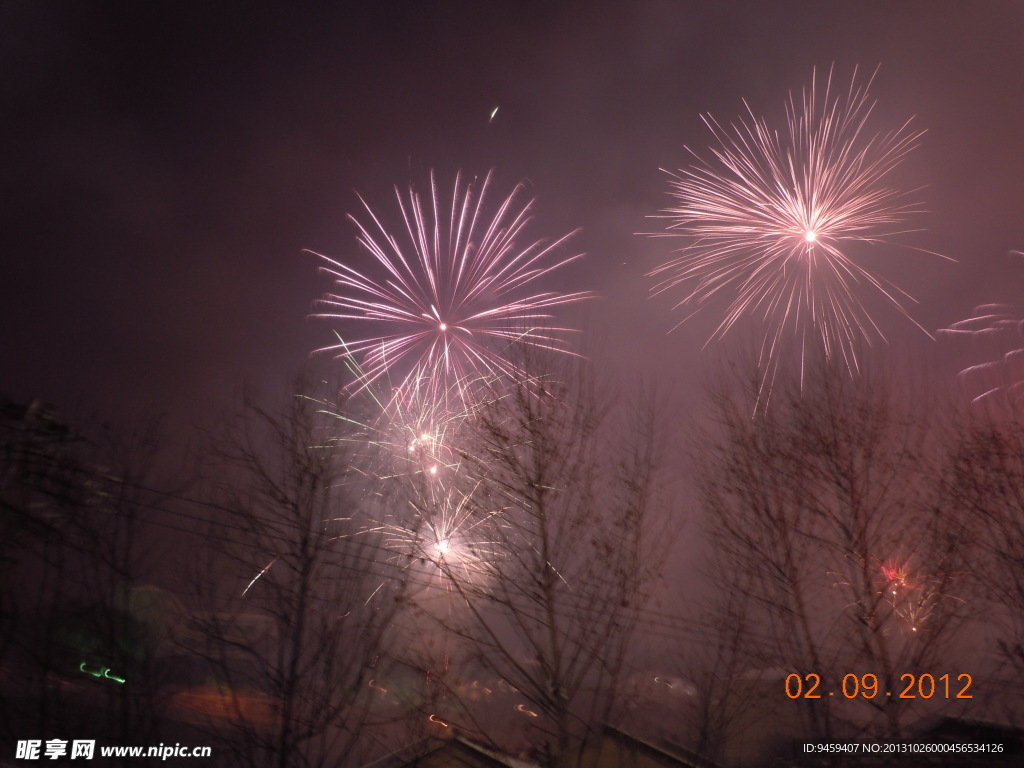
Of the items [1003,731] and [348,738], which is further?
[1003,731]

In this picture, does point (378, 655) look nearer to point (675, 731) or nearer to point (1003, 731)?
point (675, 731)

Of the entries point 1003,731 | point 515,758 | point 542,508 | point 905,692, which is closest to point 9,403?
point 542,508

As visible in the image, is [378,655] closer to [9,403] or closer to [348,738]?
[348,738]

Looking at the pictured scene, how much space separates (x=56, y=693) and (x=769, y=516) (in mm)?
13458

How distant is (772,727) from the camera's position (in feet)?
67.5

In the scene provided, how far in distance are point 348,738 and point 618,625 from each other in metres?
4.77

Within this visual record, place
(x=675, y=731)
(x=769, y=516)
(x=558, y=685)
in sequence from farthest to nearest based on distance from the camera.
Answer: (x=675, y=731) < (x=769, y=516) < (x=558, y=685)

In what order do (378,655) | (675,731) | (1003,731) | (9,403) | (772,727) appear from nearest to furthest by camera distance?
(9,403), (378,655), (1003,731), (675,731), (772,727)

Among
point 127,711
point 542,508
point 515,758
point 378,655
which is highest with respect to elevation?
point 542,508

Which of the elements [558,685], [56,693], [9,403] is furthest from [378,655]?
[9,403]

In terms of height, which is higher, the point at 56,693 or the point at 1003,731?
the point at 56,693

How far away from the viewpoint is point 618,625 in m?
11.3

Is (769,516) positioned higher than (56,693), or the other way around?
(769,516)

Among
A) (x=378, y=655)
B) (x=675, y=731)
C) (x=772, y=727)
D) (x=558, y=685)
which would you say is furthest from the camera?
(x=772, y=727)
